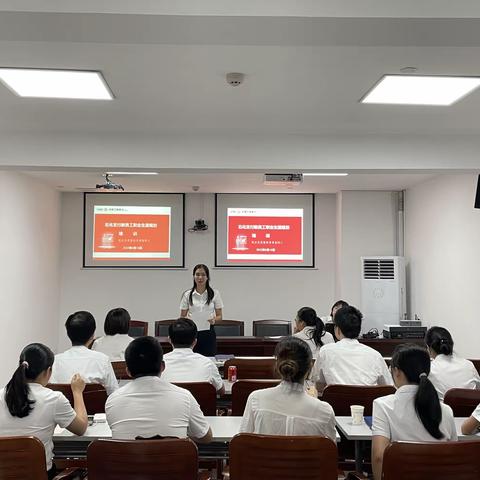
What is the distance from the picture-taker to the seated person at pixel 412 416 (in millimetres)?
2242

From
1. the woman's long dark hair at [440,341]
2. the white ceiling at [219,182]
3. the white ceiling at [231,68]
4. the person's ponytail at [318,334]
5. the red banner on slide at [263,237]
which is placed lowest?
the person's ponytail at [318,334]

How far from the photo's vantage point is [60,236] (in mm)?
8766

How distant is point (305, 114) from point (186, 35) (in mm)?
2237

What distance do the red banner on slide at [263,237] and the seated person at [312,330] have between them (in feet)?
12.3

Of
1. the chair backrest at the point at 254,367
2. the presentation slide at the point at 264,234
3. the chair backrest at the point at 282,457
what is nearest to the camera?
the chair backrest at the point at 282,457

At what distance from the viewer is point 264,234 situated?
873cm

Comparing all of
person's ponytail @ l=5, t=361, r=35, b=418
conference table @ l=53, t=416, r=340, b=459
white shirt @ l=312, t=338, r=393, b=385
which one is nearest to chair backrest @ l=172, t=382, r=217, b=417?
conference table @ l=53, t=416, r=340, b=459

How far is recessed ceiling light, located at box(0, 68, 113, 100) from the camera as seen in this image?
334 centimetres

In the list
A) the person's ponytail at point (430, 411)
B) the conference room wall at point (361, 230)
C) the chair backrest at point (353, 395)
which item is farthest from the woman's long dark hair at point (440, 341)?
the conference room wall at point (361, 230)

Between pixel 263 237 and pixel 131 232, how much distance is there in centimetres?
218

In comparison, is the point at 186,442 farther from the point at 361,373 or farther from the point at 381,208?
the point at 381,208

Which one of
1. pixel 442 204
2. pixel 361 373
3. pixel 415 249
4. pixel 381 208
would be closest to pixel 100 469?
pixel 361 373

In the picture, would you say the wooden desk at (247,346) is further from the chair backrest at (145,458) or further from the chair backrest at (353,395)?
the chair backrest at (145,458)

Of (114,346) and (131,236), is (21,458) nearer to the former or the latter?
(114,346)
